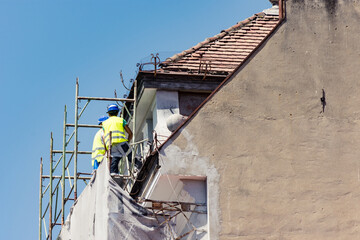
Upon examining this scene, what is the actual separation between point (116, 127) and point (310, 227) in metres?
5.36

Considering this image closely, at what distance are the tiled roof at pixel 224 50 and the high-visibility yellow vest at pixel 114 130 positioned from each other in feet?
9.71

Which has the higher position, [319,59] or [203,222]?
[319,59]

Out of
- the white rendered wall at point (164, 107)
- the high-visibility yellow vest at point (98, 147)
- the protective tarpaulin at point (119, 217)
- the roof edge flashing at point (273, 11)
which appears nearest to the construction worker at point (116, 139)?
the high-visibility yellow vest at point (98, 147)

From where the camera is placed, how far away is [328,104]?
27688 mm

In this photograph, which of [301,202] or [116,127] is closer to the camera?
[301,202]

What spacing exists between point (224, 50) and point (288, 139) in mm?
6383

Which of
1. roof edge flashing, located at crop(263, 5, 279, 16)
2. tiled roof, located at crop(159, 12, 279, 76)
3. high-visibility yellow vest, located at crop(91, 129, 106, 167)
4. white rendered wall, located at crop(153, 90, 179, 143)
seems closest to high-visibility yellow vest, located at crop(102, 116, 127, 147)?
high-visibility yellow vest, located at crop(91, 129, 106, 167)

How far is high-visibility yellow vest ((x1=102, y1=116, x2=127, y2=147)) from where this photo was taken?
1143 inches

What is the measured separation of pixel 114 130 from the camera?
95.7 ft

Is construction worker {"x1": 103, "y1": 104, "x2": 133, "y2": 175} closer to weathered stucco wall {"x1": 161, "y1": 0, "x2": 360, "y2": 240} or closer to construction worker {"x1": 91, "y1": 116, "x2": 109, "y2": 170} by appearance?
construction worker {"x1": 91, "y1": 116, "x2": 109, "y2": 170}

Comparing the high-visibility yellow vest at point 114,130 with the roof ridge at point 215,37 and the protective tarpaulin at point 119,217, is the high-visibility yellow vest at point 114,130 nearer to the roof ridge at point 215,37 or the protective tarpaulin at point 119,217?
the protective tarpaulin at point 119,217

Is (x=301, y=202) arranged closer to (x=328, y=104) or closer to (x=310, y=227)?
(x=310, y=227)

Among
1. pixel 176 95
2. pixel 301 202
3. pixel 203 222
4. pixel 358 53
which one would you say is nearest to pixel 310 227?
pixel 301 202

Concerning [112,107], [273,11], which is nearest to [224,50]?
[273,11]
